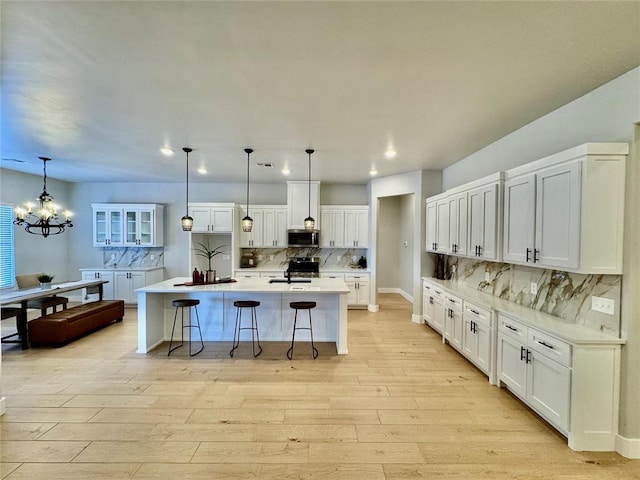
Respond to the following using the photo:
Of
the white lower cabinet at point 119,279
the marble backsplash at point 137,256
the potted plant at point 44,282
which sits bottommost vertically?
the white lower cabinet at point 119,279

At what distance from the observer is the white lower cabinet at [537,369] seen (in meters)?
2.45

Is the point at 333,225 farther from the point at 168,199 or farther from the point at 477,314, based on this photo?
the point at 168,199

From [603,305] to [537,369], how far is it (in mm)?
769

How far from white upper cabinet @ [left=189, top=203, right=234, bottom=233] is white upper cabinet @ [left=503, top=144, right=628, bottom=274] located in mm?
5709

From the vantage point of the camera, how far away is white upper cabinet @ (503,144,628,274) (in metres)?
2.39

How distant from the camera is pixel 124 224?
705 cm

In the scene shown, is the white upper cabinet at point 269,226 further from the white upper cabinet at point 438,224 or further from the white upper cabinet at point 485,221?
the white upper cabinet at point 485,221

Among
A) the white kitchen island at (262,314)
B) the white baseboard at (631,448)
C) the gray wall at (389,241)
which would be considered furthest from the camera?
the gray wall at (389,241)

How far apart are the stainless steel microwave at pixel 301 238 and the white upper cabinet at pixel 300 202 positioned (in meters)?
0.12

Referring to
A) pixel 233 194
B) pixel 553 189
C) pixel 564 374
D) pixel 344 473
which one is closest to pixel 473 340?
pixel 564 374

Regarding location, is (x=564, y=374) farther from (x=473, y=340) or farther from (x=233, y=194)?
(x=233, y=194)

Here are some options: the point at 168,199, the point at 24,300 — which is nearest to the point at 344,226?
the point at 168,199

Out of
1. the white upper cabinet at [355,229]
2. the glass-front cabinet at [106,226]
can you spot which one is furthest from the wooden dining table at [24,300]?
the white upper cabinet at [355,229]

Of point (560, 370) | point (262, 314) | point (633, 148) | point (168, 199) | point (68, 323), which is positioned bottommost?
point (68, 323)
